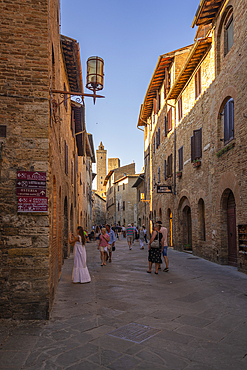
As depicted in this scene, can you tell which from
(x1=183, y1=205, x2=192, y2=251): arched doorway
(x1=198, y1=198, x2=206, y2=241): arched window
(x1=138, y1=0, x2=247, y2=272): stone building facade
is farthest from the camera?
(x1=183, y1=205, x2=192, y2=251): arched doorway

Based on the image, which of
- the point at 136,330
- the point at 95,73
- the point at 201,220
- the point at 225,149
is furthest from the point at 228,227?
the point at 136,330

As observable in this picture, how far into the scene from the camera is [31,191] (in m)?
5.53

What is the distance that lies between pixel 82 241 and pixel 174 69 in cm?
1370

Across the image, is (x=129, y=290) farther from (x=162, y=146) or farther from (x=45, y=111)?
(x=162, y=146)

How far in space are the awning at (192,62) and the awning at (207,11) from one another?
66cm

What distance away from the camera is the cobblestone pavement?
3.71 m

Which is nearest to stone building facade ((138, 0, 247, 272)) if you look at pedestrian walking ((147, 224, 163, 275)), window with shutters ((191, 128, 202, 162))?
window with shutters ((191, 128, 202, 162))

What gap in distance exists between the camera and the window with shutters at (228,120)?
10.7 meters

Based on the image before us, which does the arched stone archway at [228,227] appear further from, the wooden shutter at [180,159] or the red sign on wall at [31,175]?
the red sign on wall at [31,175]

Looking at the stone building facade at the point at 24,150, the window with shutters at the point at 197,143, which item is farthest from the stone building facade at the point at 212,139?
the stone building facade at the point at 24,150

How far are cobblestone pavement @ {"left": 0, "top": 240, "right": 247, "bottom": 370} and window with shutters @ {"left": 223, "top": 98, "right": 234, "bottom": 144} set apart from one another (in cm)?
498

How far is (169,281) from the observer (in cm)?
852

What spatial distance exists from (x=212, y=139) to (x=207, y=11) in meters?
4.56

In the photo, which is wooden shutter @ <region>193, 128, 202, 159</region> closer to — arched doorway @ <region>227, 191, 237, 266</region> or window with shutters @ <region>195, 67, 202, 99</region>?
window with shutters @ <region>195, 67, 202, 99</region>
